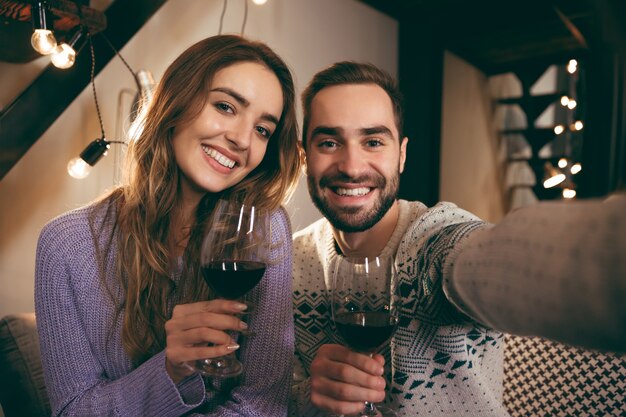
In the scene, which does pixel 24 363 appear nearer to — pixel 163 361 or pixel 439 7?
pixel 163 361

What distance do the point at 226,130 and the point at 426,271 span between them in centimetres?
65

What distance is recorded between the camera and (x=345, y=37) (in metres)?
3.36

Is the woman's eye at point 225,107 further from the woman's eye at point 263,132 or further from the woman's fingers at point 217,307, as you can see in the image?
the woman's fingers at point 217,307

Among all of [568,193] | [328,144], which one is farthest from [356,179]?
[568,193]

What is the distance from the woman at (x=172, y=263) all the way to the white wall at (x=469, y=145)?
3292 millimetres

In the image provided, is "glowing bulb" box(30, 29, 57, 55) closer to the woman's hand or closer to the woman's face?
the woman's face

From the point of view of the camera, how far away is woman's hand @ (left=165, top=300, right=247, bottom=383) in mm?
881

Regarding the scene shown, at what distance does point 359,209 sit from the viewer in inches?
60.7

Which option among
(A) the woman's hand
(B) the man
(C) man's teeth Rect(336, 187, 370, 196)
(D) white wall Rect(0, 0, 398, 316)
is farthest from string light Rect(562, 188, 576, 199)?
(A) the woman's hand

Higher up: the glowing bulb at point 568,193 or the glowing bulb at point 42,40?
the glowing bulb at point 568,193

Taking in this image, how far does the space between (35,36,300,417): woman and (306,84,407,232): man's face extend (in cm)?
13

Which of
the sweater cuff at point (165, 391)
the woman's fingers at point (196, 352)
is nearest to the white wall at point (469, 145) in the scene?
the sweater cuff at point (165, 391)

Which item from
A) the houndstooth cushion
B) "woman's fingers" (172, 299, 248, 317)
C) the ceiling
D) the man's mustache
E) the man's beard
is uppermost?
the ceiling

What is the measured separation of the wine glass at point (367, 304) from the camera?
88 cm
